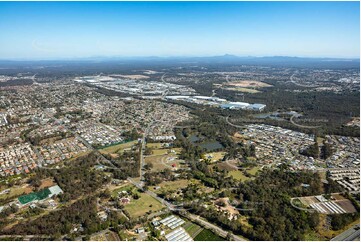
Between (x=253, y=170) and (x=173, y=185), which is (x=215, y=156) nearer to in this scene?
(x=253, y=170)

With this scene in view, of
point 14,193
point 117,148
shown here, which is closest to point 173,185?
point 117,148

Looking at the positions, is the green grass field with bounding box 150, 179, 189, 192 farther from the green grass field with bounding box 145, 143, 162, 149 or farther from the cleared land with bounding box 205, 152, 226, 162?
the green grass field with bounding box 145, 143, 162, 149

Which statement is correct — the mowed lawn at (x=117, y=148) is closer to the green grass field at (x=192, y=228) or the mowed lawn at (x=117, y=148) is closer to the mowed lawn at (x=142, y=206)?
the mowed lawn at (x=142, y=206)

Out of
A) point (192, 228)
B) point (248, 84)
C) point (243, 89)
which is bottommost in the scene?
point (192, 228)

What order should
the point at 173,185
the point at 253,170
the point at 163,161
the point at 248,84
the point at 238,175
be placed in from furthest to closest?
the point at 248,84 < the point at 163,161 < the point at 253,170 < the point at 238,175 < the point at 173,185

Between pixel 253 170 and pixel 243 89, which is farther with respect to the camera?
pixel 243 89

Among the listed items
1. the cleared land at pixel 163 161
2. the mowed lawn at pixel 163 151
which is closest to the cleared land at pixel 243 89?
the mowed lawn at pixel 163 151

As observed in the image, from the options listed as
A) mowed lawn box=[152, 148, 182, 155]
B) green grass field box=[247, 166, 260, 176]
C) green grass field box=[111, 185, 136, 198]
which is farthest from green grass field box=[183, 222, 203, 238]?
mowed lawn box=[152, 148, 182, 155]
